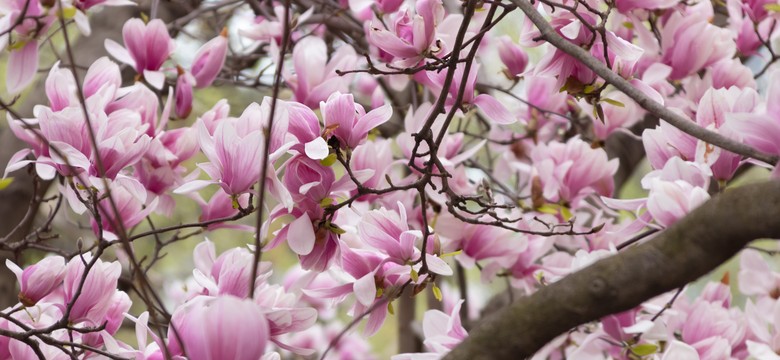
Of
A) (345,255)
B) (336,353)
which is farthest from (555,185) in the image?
(336,353)

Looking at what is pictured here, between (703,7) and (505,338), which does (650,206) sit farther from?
(703,7)

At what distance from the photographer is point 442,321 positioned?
3.74 feet

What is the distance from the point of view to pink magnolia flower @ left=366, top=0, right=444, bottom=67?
3.45ft

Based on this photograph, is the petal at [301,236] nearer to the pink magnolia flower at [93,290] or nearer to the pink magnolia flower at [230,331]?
the pink magnolia flower at [93,290]

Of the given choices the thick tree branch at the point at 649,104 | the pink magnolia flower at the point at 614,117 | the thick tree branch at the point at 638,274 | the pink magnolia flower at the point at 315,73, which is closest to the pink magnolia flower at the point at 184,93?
the pink magnolia flower at the point at 315,73

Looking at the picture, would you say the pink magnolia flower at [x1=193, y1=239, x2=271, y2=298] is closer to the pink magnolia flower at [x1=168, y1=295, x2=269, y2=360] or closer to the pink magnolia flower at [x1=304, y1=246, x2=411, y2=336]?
the pink magnolia flower at [x1=304, y1=246, x2=411, y2=336]

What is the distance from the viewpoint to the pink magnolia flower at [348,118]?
0.99 m

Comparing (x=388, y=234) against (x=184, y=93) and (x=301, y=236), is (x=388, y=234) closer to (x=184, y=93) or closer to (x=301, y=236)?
(x=301, y=236)

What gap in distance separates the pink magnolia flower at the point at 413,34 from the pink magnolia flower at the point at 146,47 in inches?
15.8

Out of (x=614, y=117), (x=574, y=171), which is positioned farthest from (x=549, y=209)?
(x=614, y=117)

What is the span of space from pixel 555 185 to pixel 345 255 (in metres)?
0.58

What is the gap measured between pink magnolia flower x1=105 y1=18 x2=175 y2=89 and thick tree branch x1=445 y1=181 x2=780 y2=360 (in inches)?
33.5

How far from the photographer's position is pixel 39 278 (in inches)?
40.9

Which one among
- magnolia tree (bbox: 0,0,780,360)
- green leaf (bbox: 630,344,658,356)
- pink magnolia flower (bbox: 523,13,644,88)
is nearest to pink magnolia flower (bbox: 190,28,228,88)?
magnolia tree (bbox: 0,0,780,360)
